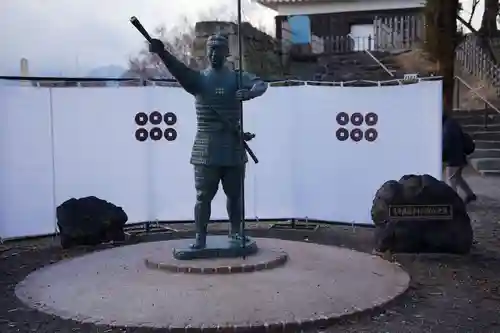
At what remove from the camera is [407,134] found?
881 centimetres

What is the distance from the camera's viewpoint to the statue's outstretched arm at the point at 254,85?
6.45 metres

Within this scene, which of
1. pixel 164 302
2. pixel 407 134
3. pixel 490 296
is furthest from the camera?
pixel 407 134

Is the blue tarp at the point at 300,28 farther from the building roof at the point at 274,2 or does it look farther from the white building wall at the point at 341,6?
the white building wall at the point at 341,6

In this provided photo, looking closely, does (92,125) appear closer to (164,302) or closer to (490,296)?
(164,302)

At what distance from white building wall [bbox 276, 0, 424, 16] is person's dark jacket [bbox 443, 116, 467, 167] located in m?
18.3

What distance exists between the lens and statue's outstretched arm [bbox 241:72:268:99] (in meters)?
6.45

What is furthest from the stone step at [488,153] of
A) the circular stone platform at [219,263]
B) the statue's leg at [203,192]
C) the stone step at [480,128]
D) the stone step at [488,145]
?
the statue's leg at [203,192]

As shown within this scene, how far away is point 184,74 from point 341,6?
77.6 feet

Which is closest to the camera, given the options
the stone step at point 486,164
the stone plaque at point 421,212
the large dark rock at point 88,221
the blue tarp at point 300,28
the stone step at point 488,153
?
the stone plaque at point 421,212

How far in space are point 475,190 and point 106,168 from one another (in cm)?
783

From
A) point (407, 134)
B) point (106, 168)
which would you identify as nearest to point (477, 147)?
point (407, 134)

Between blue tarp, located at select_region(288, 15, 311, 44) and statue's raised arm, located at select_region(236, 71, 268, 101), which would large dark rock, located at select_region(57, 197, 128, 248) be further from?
blue tarp, located at select_region(288, 15, 311, 44)

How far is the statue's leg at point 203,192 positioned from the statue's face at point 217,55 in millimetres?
996

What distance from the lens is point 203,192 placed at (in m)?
6.88
